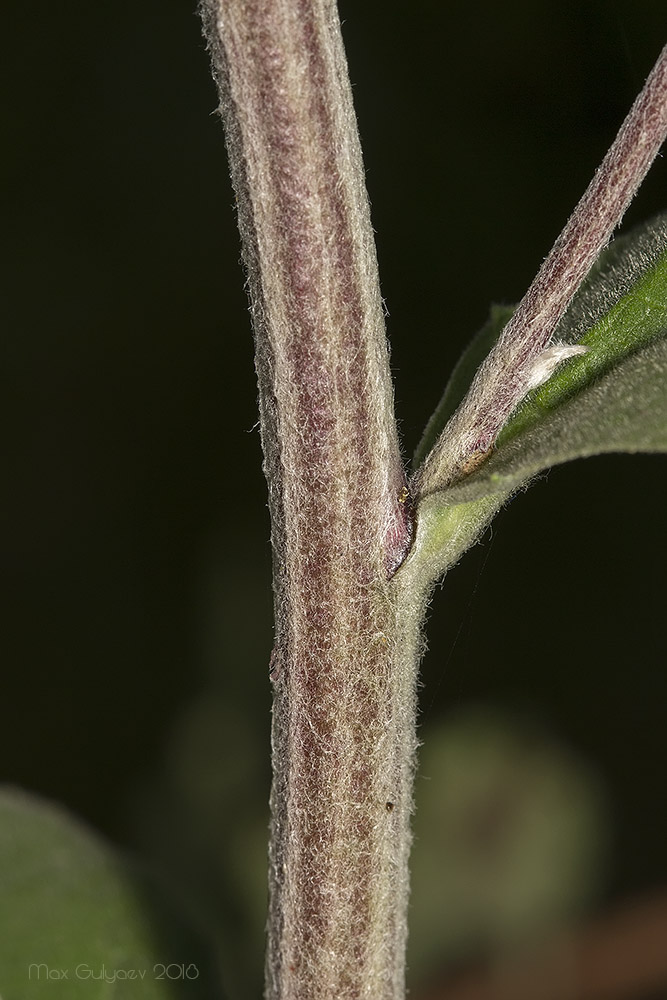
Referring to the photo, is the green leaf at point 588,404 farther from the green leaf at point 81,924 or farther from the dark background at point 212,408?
the dark background at point 212,408

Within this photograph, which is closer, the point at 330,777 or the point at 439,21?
the point at 330,777

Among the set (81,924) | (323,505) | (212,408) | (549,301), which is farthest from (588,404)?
A: (212,408)

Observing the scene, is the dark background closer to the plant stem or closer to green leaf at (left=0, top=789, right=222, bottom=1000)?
green leaf at (left=0, top=789, right=222, bottom=1000)

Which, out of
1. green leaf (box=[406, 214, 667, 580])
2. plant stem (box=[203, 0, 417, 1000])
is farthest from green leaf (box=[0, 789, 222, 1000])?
green leaf (box=[406, 214, 667, 580])

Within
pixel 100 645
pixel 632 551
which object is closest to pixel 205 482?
pixel 100 645

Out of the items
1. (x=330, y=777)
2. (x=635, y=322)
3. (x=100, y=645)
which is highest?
(x=100, y=645)

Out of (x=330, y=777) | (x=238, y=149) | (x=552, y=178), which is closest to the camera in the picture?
(x=238, y=149)

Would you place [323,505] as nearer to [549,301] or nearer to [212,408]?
[549,301]

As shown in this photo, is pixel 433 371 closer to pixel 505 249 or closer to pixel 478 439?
pixel 505 249
